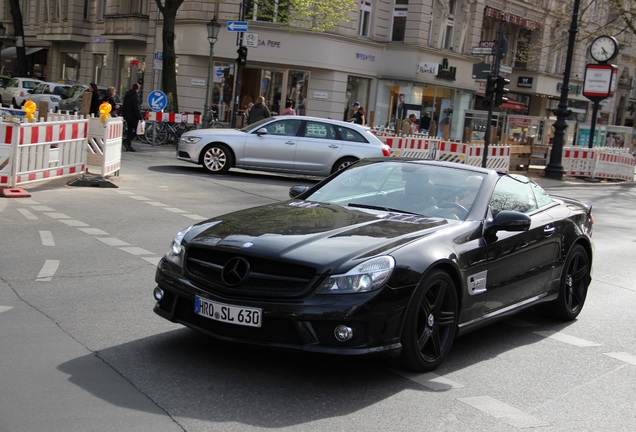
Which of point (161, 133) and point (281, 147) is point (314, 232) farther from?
point (161, 133)

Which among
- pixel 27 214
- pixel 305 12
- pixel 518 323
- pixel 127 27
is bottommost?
pixel 27 214

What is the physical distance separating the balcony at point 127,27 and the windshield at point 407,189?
38.4m

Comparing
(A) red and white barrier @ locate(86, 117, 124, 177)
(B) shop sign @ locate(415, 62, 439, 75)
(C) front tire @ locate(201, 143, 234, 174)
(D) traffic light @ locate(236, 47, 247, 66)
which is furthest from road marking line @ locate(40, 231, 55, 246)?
(B) shop sign @ locate(415, 62, 439, 75)

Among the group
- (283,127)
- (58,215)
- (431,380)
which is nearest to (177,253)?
(431,380)

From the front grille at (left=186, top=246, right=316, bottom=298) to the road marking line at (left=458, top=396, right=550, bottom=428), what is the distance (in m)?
1.22

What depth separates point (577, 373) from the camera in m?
6.03

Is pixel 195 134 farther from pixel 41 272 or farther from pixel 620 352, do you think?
pixel 620 352

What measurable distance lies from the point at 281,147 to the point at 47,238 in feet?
33.5

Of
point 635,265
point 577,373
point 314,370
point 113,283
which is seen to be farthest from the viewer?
point 635,265

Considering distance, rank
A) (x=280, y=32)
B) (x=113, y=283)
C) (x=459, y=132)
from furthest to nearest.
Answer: (x=459, y=132)
(x=280, y=32)
(x=113, y=283)

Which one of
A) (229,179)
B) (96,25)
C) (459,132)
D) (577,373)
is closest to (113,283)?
(577,373)

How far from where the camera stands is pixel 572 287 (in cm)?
765

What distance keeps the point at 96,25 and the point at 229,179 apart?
33269 millimetres

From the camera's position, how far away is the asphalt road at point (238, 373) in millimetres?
4566
